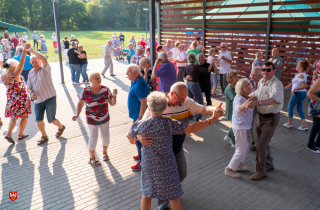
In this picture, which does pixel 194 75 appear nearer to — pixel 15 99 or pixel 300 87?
pixel 300 87

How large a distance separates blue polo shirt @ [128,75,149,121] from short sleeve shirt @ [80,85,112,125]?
0.44 m

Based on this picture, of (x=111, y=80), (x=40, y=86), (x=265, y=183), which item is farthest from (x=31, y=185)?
(x=111, y=80)


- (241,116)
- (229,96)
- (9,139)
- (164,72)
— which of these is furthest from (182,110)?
(9,139)

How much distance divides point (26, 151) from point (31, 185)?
150cm

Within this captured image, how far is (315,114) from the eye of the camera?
5.12 meters

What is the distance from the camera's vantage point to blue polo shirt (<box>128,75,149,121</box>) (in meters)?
4.43

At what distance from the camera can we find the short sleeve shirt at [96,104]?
4.58 metres

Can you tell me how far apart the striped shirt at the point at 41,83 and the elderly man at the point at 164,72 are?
236 cm

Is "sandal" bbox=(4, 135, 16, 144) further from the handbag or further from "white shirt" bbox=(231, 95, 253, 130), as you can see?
the handbag

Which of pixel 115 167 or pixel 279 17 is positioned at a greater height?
pixel 279 17

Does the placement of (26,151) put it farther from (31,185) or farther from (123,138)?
(123,138)

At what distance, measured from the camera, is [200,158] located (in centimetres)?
519

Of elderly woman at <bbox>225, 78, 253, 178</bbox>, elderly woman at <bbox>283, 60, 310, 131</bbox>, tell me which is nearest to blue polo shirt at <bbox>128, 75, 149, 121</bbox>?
elderly woman at <bbox>225, 78, 253, 178</bbox>

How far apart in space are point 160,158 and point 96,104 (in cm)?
221
